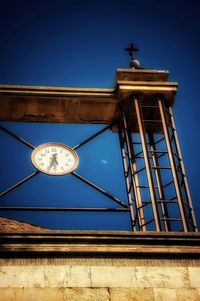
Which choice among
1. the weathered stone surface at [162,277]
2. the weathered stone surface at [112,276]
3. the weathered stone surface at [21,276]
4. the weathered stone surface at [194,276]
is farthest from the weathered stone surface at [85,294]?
the weathered stone surface at [194,276]

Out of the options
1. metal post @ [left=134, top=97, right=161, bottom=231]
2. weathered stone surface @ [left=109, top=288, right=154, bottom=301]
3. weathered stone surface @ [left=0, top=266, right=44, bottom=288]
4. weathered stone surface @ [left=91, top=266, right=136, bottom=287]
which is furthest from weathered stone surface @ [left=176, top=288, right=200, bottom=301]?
metal post @ [left=134, top=97, right=161, bottom=231]

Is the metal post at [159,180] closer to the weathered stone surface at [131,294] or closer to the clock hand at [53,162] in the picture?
the clock hand at [53,162]

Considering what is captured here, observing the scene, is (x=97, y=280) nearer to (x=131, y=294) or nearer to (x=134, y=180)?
(x=131, y=294)

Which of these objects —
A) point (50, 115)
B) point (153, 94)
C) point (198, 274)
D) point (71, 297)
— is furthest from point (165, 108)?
point (71, 297)

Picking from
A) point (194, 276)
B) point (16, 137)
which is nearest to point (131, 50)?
point (16, 137)

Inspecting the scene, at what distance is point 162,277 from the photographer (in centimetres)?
845

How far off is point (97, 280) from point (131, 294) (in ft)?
1.65

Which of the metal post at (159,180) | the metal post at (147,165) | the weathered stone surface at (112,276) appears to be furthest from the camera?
the metal post at (159,180)

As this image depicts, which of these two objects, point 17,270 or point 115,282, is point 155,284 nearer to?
point 115,282

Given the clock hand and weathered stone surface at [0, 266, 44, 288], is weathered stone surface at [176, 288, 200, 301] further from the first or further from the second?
the clock hand

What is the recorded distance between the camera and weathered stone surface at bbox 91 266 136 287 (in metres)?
8.26

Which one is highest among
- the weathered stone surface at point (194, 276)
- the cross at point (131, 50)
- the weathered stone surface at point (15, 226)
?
the cross at point (131, 50)

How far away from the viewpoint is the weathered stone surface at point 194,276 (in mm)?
8413

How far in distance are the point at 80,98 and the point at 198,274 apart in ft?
20.5
